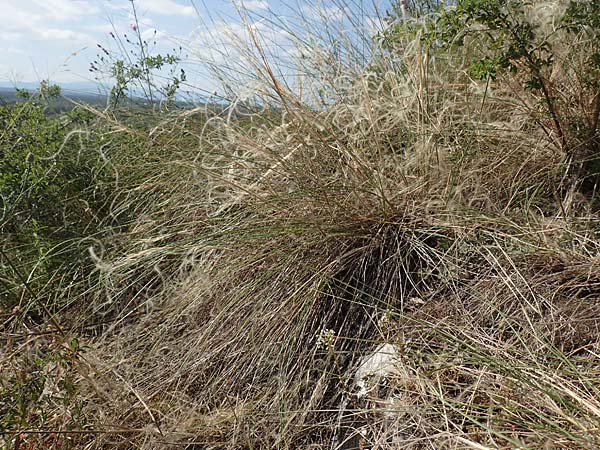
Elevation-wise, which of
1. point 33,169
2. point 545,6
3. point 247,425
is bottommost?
point 247,425

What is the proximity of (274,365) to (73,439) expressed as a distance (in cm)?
54

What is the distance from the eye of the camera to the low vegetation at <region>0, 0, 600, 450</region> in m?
1.26

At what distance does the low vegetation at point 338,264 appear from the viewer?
126cm

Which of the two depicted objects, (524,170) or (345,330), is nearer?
(345,330)

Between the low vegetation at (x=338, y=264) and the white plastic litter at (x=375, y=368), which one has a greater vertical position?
the low vegetation at (x=338, y=264)

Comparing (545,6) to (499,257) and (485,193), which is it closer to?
(485,193)

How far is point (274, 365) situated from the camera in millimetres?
1443

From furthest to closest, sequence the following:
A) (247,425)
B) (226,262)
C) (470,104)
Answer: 1. (470,104)
2. (226,262)
3. (247,425)

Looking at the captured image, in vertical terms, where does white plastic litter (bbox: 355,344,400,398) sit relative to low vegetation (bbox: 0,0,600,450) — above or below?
below

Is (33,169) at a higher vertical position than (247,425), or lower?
higher

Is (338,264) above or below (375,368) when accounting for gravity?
above

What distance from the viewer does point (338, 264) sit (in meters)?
1.60

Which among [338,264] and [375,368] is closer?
[375,368]

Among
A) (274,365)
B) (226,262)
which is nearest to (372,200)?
(226,262)
